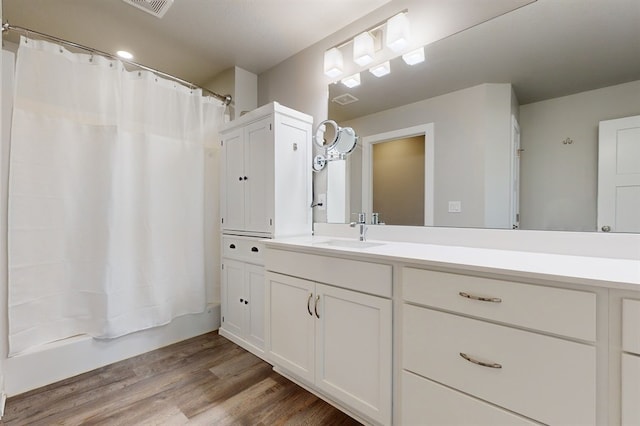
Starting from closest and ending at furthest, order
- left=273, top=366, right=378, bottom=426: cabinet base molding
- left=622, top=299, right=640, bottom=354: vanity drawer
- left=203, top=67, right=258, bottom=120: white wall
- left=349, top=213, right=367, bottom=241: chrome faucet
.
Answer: left=622, top=299, right=640, bottom=354: vanity drawer, left=273, top=366, right=378, bottom=426: cabinet base molding, left=349, top=213, right=367, bottom=241: chrome faucet, left=203, top=67, right=258, bottom=120: white wall

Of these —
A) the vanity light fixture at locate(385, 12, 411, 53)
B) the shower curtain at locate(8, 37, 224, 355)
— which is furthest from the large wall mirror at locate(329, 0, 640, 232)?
the shower curtain at locate(8, 37, 224, 355)

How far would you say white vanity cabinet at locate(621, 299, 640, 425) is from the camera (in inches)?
29.8

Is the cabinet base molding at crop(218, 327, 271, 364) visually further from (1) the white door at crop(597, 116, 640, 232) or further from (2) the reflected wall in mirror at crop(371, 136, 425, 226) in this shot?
(1) the white door at crop(597, 116, 640, 232)

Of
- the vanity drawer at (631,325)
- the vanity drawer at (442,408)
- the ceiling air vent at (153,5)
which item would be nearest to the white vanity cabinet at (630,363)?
the vanity drawer at (631,325)

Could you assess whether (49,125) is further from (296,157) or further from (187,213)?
(296,157)

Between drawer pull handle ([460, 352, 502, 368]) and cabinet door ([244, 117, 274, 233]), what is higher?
cabinet door ([244, 117, 274, 233])

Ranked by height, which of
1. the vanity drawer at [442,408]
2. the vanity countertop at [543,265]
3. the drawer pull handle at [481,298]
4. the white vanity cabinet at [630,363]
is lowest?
the vanity drawer at [442,408]

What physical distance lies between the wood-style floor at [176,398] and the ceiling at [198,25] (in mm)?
2434

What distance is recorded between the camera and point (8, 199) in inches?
64.2

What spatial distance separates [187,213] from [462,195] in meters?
2.08

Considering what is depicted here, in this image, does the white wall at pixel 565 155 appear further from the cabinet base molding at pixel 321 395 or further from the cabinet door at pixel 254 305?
the cabinet door at pixel 254 305

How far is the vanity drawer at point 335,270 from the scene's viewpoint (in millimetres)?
1251

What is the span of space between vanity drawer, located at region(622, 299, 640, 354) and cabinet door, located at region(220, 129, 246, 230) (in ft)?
6.76

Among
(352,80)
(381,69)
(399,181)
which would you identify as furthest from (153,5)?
(399,181)
